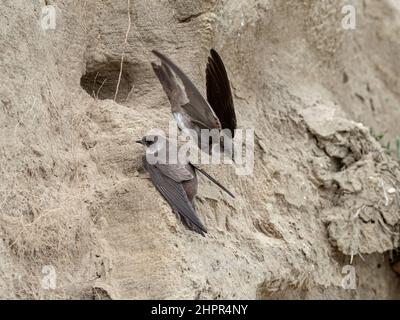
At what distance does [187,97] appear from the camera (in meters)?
4.35

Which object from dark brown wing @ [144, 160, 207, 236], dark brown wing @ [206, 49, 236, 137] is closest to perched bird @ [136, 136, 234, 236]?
dark brown wing @ [144, 160, 207, 236]

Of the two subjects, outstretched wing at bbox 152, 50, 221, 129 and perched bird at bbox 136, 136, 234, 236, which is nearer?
perched bird at bbox 136, 136, 234, 236

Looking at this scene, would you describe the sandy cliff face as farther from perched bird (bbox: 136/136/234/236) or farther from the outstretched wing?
the outstretched wing

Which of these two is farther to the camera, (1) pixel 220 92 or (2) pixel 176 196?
(1) pixel 220 92

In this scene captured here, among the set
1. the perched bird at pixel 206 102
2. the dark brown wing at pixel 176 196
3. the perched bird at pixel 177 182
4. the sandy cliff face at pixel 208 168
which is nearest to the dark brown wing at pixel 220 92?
the perched bird at pixel 206 102

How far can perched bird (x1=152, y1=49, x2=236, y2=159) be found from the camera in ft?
14.3

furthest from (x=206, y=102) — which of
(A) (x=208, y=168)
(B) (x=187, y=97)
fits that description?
(A) (x=208, y=168)

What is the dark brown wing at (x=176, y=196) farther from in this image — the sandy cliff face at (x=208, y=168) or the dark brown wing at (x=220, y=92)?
the dark brown wing at (x=220, y=92)

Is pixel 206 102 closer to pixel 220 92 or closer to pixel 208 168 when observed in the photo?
pixel 220 92

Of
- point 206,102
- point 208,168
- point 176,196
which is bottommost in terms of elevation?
point 176,196

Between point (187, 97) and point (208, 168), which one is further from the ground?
point (187, 97)

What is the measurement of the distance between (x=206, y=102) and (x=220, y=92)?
174 mm

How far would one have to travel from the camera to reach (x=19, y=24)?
404 centimetres

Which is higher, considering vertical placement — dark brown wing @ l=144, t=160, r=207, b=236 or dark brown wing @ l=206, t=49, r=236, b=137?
dark brown wing @ l=206, t=49, r=236, b=137
